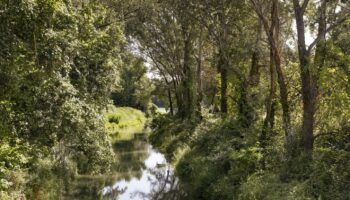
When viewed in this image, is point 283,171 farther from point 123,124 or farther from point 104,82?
point 123,124

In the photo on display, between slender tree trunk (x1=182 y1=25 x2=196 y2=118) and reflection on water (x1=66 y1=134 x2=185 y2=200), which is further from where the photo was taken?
slender tree trunk (x1=182 y1=25 x2=196 y2=118)

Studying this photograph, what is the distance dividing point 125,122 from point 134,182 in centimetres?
4300

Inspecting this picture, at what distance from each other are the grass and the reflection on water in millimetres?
21917

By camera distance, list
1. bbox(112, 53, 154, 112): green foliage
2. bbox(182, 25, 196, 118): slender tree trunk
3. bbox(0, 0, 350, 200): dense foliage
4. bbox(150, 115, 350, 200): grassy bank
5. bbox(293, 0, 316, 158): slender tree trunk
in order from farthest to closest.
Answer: bbox(112, 53, 154, 112): green foliage → bbox(182, 25, 196, 118): slender tree trunk → bbox(293, 0, 316, 158): slender tree trunk → bbox(0, 0, 350, 200): dense foliage → bbox(150, 115, 350, 200): grassy bank

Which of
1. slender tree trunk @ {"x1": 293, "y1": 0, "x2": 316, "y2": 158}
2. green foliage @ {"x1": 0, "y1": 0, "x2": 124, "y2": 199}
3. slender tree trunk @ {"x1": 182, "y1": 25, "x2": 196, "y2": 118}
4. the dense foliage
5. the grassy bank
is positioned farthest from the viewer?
slender tree trunk @ {"x1": 182, "y1": 25, "x2": 196, "y2": 118}

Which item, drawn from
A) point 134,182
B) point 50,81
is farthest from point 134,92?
point 50,81

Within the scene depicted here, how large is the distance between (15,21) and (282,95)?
395 inches

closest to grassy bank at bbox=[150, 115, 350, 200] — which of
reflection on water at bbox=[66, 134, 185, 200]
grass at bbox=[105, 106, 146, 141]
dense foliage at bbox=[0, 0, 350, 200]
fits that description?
dense foliage at bbox=[0, 0, 350, 200]

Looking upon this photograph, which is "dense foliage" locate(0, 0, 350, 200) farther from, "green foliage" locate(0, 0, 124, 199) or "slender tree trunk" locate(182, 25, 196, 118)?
"slender tree trunk" locate(182, 25, 196, 118)

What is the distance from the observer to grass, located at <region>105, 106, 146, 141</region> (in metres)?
60.8

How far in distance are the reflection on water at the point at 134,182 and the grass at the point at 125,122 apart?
2192 cm

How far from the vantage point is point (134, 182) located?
87.4 ft

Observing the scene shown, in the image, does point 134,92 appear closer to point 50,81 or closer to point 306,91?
point 50,81

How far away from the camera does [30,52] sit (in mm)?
13922
